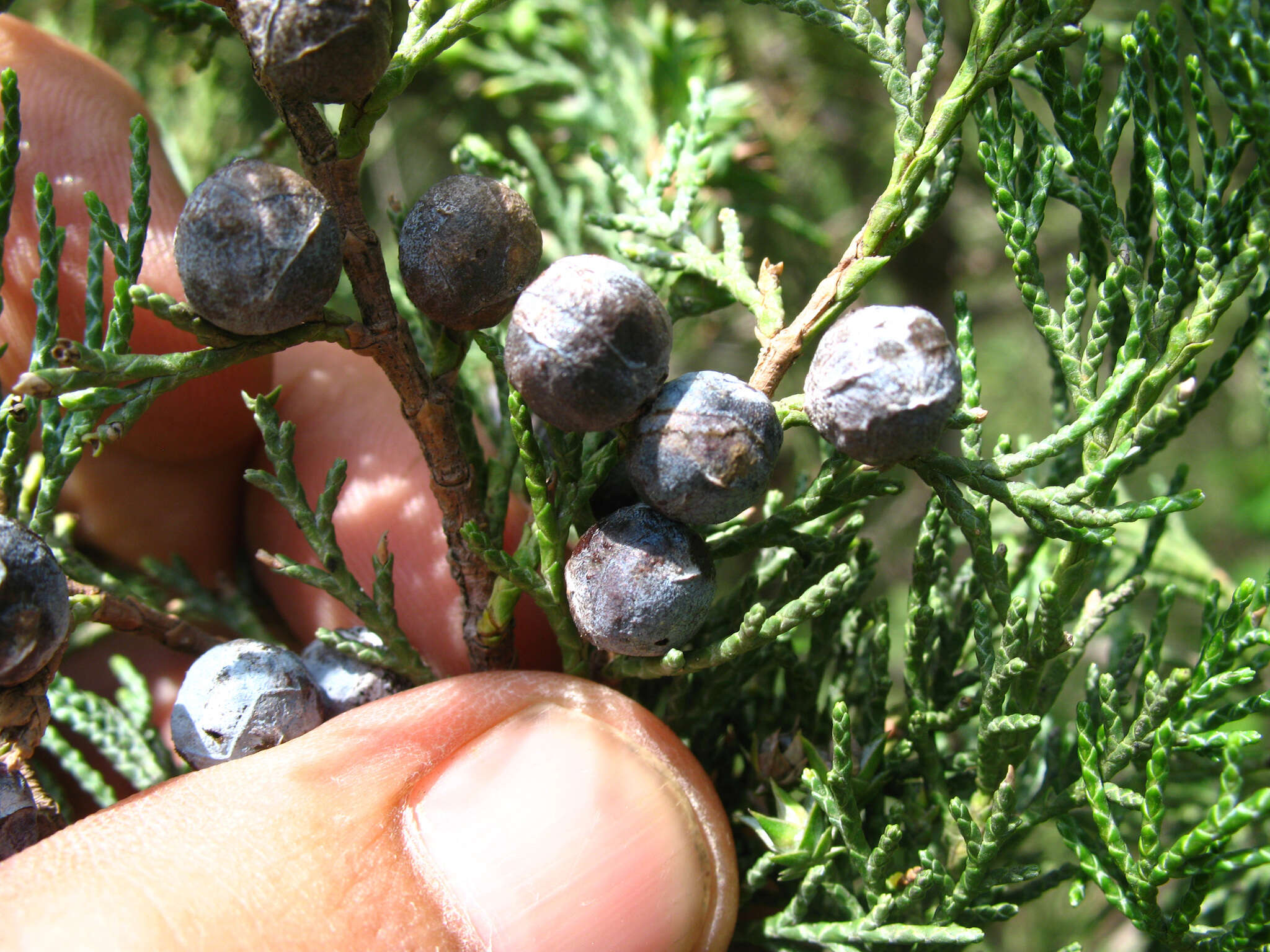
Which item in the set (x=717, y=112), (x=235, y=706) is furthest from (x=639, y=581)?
(x=717, y=112)

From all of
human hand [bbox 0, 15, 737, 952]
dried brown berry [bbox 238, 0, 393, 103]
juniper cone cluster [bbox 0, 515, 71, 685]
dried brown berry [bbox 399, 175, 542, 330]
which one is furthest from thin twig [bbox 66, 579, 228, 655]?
dried brown berry [bbox 238, 0, 393, 103]

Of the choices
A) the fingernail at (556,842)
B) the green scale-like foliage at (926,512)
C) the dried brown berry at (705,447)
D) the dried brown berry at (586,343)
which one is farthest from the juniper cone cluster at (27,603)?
the dried brown berry at (705,447)

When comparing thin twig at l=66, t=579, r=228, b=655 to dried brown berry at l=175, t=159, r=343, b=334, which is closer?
dried brown berry at l=175, t=159, r=343, b=334

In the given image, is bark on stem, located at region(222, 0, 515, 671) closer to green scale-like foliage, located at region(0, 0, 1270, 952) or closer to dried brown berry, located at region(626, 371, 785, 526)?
green scale-like foliage, located at region(0, 0, 1270, 952)

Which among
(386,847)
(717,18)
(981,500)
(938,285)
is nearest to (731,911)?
(386,847)

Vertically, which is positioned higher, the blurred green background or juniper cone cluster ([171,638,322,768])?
the blurred green background

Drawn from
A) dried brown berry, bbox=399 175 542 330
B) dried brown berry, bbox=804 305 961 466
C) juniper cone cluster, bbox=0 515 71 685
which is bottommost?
juniper cone cluster, bbox=0 515 71 685

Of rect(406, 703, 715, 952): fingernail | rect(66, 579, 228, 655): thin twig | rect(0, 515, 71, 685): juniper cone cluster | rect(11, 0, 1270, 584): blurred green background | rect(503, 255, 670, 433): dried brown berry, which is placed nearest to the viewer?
rect(503, 255, 670, 433): dried brown berry
